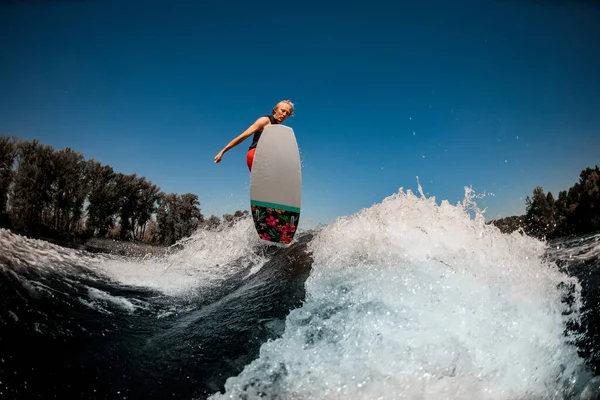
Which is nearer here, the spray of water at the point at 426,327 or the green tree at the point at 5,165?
the spray of water at the point at 426,327

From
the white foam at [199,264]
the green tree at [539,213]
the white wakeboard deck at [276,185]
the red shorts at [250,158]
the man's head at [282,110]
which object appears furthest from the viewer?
the green tree at [539,213]

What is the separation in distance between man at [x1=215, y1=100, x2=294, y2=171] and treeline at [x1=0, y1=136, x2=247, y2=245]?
2440cm

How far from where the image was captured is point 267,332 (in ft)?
10.3

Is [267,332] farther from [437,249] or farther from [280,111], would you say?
[280,111]

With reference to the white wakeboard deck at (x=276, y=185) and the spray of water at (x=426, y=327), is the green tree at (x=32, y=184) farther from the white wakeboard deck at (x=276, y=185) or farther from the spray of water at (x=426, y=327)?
the spray of water at (x=426, y=327)

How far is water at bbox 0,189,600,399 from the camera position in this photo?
245cm

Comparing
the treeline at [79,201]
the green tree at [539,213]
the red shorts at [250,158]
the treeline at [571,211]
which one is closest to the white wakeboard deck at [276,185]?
the red shorts at [250,158]

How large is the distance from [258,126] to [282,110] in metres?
0.71

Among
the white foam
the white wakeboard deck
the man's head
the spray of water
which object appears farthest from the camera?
the man's head

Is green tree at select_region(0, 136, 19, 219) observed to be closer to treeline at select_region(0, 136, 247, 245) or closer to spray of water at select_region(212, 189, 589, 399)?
treeline at select_region(0, 136, 247, 245)

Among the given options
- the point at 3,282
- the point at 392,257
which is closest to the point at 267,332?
the point at 392,257

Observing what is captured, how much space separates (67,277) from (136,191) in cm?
4763

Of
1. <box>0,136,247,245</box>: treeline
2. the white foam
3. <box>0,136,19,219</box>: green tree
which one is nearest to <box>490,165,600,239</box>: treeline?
the white foam

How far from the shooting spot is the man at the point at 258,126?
21.2 ft
